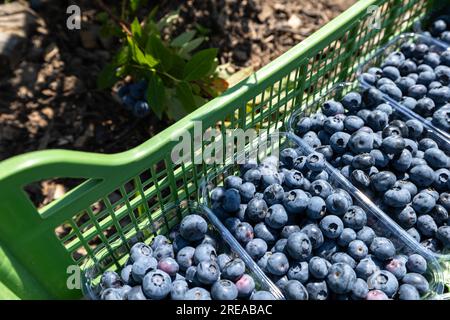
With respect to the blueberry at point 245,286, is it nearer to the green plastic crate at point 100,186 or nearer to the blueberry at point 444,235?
the green plastic crate at point 100,186

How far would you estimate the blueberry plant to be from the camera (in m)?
1.78

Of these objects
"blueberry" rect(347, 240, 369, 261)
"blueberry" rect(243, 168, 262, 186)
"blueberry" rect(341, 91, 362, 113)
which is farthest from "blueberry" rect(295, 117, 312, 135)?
"blueberry" rect(347, 240, 369, 261)

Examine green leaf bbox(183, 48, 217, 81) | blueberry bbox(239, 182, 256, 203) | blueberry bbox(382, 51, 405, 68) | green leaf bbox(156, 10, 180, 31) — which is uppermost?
green leaf bbox(183, 48, 217, 81)

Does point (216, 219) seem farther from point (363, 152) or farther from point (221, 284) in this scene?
point (363, 152)

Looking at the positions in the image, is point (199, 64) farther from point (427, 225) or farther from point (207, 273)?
point (427, 225)

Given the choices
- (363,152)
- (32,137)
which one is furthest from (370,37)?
(32,137)

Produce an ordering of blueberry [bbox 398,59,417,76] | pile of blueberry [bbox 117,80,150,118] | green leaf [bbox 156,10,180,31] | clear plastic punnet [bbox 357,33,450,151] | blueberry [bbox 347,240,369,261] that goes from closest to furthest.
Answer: blueberry [bbox 347,240,369,261]
clear plastic punnet [bbox 357,33,450,151]
blueberry [bbox 398,59,417,76]
pile of blueberry [bbox 117,80,150,118]
green leaf [bbox 156,10,180,31]

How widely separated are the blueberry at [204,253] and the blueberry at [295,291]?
0.24m

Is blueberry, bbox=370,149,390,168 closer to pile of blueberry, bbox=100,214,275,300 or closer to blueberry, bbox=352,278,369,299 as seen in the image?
blueberry, bbox=352,278,369,299

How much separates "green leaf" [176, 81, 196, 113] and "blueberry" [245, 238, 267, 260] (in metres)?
0.62
